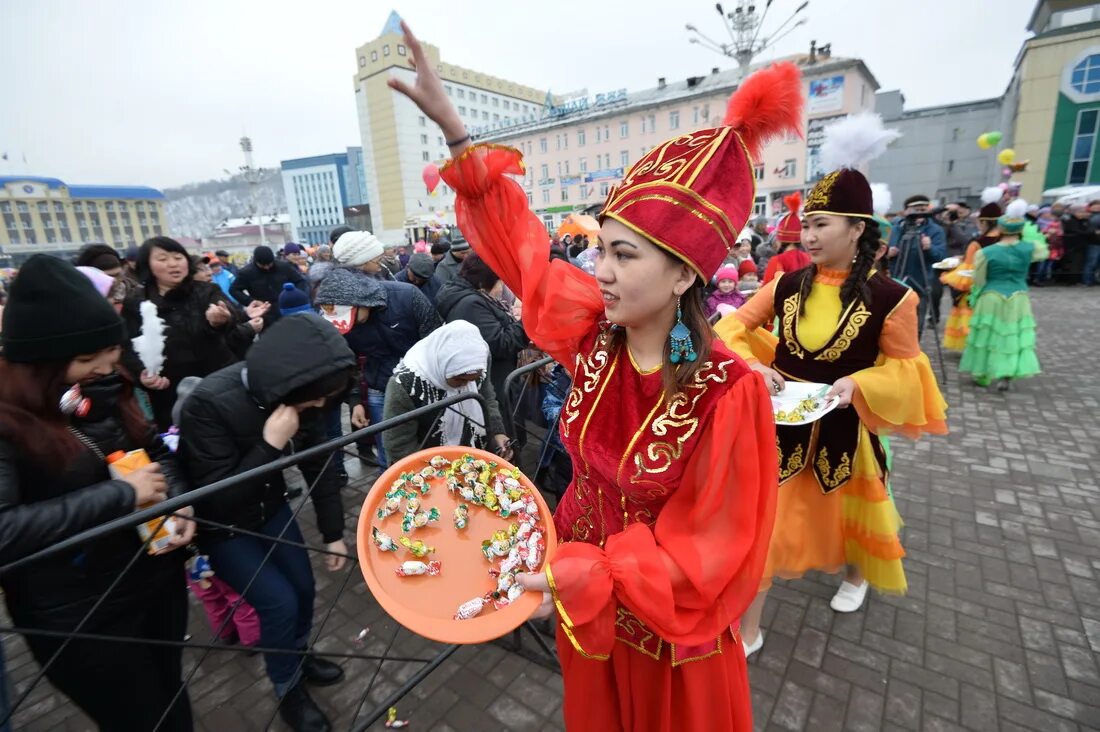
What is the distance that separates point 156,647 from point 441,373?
1.83 m

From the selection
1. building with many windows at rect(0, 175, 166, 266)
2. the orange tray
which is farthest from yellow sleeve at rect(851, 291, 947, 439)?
building with many windows at rect(0, 175, 166, 266)

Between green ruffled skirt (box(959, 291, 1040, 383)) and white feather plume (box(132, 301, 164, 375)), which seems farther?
green ruffled skirt (box(959, 291, 1040, 383))

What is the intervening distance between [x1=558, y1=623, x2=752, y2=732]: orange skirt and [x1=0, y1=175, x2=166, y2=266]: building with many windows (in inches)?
3438

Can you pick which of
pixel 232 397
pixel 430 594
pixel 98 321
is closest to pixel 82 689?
pixel 232 397

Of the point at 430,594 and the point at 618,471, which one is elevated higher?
the point at 618,471

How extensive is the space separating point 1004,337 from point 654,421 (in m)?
7.75

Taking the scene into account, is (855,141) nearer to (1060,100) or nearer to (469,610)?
(469,610)

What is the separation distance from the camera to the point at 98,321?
1.88 m

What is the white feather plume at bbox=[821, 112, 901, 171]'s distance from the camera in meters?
3.18

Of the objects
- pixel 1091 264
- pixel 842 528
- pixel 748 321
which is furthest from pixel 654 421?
pixel 1091 264

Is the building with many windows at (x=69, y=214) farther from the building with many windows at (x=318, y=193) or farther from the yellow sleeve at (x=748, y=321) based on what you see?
the yellow sleeve at (x=748, y=321)

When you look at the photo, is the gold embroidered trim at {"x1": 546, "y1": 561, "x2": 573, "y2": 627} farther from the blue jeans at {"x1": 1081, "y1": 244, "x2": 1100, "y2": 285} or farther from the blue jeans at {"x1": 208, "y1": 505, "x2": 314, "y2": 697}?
the blue jeans at {"x1": 1081, "y1": 244, "x2": 1100, "y2": 285}

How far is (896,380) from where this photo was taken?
2.52 m

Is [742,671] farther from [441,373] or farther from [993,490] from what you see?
[993,490]
